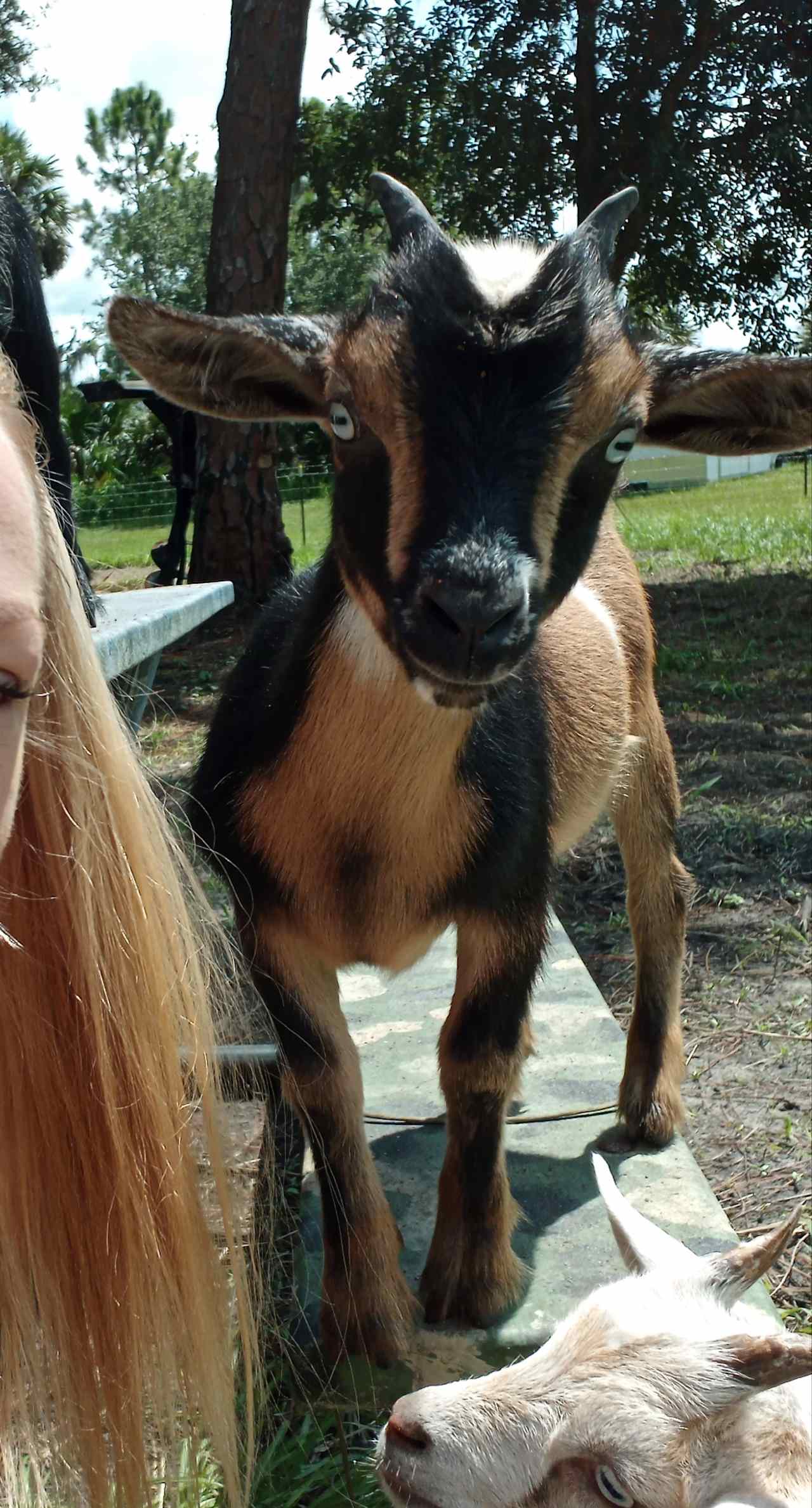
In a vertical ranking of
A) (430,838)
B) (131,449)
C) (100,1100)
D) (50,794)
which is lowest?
(100,1100)

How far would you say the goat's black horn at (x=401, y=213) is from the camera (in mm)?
2246

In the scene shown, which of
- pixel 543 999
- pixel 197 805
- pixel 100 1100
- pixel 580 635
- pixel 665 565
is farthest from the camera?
pixel 665 565

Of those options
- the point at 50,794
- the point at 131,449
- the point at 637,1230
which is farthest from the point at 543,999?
the point at 131,449

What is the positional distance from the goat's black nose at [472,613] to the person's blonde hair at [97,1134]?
49 cm

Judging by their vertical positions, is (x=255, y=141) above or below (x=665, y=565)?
above

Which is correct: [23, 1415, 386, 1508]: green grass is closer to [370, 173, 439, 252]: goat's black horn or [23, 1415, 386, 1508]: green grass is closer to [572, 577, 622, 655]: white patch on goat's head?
[572, 577, 622, 655]: white patch on goat's head

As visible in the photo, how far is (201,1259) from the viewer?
180cm

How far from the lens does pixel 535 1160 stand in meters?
3.18

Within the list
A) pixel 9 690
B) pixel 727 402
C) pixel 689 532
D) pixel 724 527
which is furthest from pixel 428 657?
pixel 724 527

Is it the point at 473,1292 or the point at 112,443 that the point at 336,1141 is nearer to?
the point at 473,1292

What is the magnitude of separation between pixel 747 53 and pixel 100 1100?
10137 millimetres

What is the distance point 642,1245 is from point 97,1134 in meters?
0.81

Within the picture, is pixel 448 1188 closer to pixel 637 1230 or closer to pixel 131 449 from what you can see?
pixel 637 1230

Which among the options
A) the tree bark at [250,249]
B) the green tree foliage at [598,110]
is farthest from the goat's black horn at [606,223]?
the green tree foliage at [598,110]
